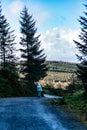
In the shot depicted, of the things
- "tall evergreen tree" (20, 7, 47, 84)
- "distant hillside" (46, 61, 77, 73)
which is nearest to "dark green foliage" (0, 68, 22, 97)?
"tall evergreen tree" (20, 7, 47, 84)

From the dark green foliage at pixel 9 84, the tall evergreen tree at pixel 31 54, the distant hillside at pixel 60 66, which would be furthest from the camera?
the distant hillside at pixel 60 66

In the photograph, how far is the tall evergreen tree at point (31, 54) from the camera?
74.1 meters

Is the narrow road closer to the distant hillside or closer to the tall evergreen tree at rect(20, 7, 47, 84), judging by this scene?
the tall evergreen tree at rect(20, 7, 47, 84)

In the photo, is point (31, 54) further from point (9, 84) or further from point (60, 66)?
point (60, 66)

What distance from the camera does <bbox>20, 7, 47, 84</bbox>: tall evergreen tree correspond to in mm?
74062

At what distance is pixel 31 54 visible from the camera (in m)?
74.7

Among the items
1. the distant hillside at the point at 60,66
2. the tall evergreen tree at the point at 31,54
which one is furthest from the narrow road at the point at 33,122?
the distant hillside at the point at 60,66

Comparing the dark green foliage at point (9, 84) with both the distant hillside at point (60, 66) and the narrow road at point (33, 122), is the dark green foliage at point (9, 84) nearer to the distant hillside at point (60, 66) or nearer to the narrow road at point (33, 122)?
the narrow road at point (33, 122)

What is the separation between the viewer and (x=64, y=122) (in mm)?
16953

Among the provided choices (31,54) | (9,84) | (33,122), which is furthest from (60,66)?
(33,122)

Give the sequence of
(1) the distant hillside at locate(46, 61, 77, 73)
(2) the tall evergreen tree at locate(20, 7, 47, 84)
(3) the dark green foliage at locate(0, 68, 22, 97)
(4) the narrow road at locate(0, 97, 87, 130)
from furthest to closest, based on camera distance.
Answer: (1) the distant hillside at locate(46, 61, 77, 73) → (2) the tall evergreen tree at locate(20, 7, 47, 84) → (3) the dark green foliage at locate(0, 68, 22, 97) → (4) the narrow road at locate(0, 97, 87, 130)

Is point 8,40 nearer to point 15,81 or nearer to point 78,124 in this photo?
→ point 15,81

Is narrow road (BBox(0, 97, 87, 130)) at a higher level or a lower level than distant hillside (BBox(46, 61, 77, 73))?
higher

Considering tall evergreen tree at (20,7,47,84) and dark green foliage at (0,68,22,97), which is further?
tall evergreen tree at (20,7,47,84)
